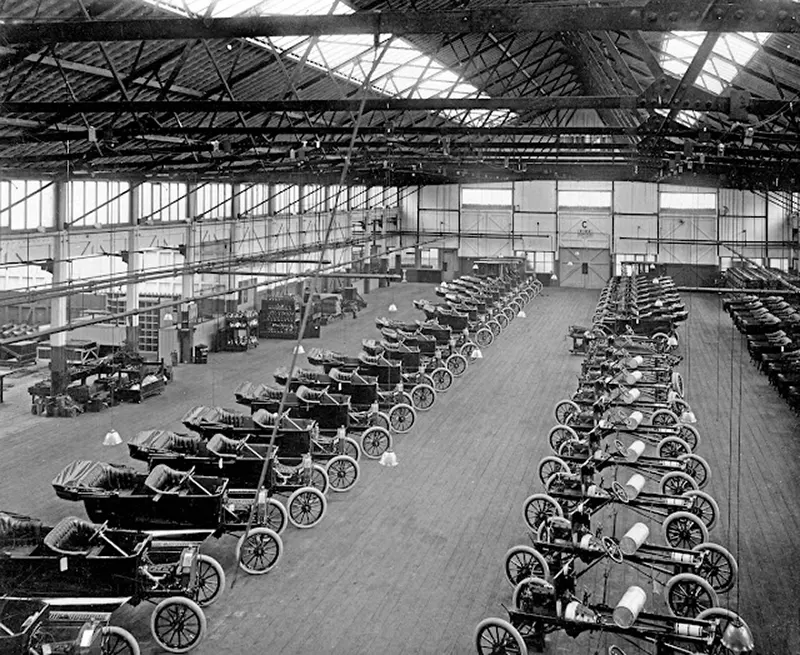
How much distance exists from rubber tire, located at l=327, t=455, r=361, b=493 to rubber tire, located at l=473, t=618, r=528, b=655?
533 centimetres

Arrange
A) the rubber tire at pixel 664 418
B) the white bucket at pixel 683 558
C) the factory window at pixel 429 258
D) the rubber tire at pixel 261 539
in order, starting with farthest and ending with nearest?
the factory window at pixel 429 258, the rubber tire at pixel 664 418, the rubber tire at pixel 261 539, the white bucket at pixel 683 558

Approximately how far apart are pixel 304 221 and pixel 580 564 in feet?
91.0

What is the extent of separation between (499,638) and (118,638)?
3.53 meters

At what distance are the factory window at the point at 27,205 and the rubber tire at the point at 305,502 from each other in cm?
1069

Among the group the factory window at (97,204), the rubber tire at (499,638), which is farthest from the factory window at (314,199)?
the rubber tire at (499,638)

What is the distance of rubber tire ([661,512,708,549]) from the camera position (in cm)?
1079

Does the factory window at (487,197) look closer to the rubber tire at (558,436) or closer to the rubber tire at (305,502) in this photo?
the rubber tire at (558,436)

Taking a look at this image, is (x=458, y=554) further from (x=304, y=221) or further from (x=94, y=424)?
(x=304, y=221)

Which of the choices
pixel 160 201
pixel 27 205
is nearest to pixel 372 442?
pixel 27 205

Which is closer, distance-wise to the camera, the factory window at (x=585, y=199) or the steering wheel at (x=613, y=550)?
the steering wheel at (x=613, y=550)

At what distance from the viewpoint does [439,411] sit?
18812 millimetres

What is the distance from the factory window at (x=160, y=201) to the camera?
2527cm

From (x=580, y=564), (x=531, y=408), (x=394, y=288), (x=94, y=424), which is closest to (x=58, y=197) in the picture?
(x=94, y=424)

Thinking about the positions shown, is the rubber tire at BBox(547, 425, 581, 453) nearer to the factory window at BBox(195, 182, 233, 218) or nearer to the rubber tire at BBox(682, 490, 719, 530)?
the rubber tire at BBox(682, 490, 719, 530)
